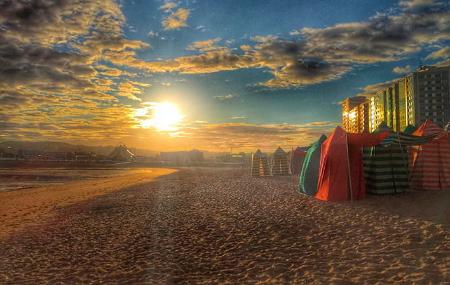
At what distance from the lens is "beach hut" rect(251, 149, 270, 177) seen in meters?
33.7

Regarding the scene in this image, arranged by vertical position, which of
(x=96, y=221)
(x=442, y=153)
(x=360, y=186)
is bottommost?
(x=96, y=221)

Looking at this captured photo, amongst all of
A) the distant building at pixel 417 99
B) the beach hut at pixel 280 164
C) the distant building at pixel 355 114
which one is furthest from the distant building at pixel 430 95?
the beach hut at pixel 280 164

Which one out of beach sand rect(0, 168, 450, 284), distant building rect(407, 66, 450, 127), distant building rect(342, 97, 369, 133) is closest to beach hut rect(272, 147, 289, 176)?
beach sand rect(0, 168, 450, 284)

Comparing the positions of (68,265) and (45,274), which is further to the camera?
(68,265)

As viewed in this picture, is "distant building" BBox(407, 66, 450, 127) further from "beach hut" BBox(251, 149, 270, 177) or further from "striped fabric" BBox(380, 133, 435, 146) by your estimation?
"striped fabric" BBox(380, 133, 435, 146)

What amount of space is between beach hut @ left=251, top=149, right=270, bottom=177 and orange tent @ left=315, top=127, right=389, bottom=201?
67.0 ft

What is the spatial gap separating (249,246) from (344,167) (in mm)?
6740

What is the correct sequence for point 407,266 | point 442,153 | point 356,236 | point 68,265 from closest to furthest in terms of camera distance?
point 407,266
point 68,265
point 356,236
point 442,153

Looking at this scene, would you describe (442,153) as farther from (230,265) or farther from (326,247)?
(230,265)

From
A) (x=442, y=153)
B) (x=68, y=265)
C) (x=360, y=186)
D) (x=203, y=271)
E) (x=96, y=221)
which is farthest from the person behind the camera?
(x=442, y=153)

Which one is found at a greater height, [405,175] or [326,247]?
[405,175]

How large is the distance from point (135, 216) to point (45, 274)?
5.90 m

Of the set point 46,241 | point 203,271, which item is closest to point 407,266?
point 203,271

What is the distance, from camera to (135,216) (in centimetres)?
1219
